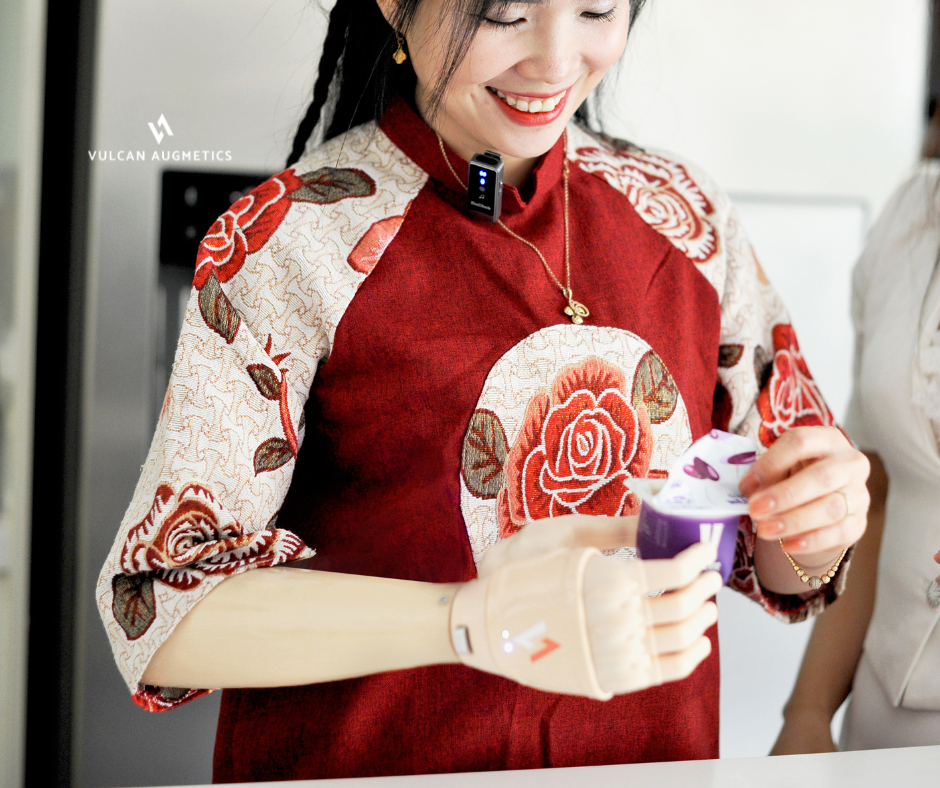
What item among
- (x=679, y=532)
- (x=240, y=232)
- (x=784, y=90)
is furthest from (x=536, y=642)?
(x=784, y=90)

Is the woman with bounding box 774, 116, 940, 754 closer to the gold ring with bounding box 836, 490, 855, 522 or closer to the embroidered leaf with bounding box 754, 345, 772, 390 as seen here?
the embroidered leaf with bounding box 754, 345, 772, 390

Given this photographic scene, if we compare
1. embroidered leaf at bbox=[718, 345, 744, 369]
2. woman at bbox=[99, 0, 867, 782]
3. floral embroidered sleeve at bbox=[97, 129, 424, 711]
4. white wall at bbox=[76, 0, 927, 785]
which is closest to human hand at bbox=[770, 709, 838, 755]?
woman at bbox=[99, 0, 867, 782]

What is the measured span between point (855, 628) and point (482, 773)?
603 millimetres

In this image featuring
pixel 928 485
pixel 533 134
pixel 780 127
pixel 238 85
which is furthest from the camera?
pixel 780 127

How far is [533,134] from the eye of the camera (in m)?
0.77

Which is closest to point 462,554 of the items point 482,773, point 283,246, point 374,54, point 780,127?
point 482,773

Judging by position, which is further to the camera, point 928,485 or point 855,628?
point 855,628

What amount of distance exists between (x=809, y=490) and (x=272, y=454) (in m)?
0.46

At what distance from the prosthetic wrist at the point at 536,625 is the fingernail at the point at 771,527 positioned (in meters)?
0.18

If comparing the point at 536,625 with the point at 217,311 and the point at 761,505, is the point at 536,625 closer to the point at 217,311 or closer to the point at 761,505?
the point at 761,505

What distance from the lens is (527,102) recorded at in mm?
755

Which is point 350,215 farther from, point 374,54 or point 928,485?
point 928,485

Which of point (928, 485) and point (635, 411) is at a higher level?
point (635, 411)

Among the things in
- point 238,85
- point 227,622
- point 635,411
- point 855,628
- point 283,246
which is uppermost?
point 238,85
